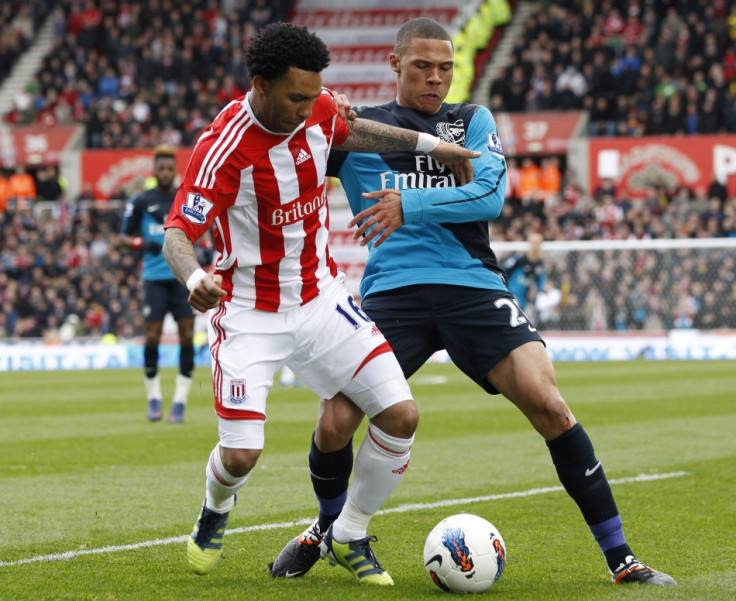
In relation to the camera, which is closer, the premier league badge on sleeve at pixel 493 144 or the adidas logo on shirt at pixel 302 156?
the adidas logo on shirt at pixel 302 156

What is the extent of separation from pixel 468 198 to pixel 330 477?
4.30 ft

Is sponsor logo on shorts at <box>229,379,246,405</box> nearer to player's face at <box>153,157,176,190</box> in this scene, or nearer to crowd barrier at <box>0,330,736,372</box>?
player's face at <box>153,157,176,190</box>

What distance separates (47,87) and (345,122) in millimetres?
29938

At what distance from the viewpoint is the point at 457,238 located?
5.16 metres

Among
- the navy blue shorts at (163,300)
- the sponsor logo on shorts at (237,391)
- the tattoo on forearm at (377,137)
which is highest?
the tattoo on forearm at (377,137)

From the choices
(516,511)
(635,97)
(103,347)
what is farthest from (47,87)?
(516,511)

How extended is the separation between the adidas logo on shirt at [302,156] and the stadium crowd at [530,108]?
18539 mm

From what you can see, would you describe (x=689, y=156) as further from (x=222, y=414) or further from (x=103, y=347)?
(x=222, y=414)

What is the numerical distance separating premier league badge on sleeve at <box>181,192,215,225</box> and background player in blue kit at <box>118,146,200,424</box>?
6.61 metres

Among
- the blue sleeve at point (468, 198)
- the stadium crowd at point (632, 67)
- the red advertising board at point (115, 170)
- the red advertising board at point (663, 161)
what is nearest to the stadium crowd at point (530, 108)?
the stadium crowd at point (632, 67)

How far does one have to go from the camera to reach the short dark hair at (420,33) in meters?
5.22

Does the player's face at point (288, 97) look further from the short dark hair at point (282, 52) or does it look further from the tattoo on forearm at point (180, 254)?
the tattoo on forearm at point (180, 254)

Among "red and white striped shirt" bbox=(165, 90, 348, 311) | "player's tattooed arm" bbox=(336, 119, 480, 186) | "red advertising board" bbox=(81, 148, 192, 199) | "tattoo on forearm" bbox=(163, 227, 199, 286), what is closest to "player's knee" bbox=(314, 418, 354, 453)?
"red and white striped shirt" bbox=(165, 90, 348, 311)

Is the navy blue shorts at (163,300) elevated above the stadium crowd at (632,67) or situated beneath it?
situated beneath
